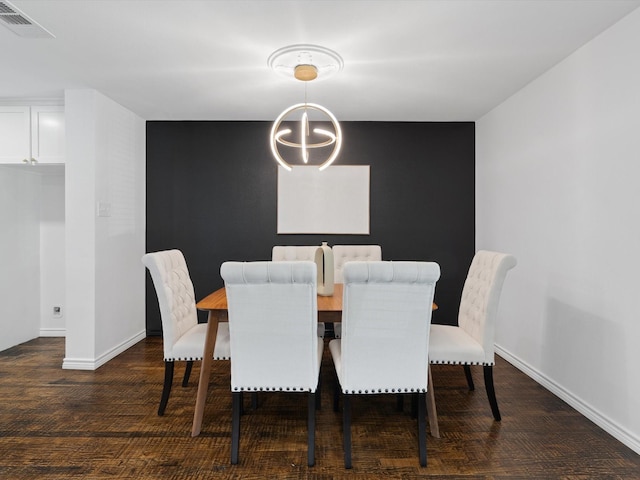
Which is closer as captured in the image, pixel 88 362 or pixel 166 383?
pixel 166 383

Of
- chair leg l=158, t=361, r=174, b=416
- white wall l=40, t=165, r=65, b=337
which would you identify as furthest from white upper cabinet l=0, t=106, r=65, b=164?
chair leg l=158, t=361, r=174, b=416

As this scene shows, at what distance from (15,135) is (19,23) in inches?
68.2

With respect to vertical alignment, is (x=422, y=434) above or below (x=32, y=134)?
below

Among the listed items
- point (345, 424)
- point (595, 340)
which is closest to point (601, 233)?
point (595, 340)

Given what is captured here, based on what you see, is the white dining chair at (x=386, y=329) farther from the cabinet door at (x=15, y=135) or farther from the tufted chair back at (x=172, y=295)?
the cabinet door at (x=15, y=135)

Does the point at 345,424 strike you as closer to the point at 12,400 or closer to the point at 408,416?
the point at 408,416

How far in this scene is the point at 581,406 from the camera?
2.53m

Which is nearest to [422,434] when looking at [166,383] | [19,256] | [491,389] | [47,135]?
[491,389]

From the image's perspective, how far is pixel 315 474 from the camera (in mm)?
1882

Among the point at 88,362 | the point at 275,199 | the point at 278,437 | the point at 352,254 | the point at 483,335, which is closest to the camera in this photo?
the point at 278,437

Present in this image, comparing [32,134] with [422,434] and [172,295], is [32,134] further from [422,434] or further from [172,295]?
[422,434]

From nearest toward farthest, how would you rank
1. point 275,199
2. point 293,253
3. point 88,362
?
point 88,362 < point 293,253 < point 275,199

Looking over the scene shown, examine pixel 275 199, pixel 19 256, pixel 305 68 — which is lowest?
pixel 19 256

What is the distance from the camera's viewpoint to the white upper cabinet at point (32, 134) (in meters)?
3.62
